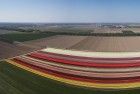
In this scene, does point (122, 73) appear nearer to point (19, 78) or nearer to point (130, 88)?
point (130, 88)

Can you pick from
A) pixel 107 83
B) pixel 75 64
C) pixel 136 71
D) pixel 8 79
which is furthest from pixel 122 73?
pixel 8 79

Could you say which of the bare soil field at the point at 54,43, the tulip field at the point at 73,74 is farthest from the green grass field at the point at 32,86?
the bare soil field at the point at 54,43

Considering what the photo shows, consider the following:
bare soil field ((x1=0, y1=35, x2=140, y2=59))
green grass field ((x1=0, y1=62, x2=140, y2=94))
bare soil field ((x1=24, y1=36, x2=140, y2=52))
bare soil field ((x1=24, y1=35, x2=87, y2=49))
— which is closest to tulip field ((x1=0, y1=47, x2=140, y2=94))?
green grass field ((x1=0, y1=62, x2=140, y2=94))

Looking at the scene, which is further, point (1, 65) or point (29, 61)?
point (29, 61)

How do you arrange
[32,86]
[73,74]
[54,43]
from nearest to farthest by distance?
[32,86] → [73,74] → [54,43]

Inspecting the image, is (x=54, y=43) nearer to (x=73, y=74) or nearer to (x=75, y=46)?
(x=75, y=46)

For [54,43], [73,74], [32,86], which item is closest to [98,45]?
[54,43]

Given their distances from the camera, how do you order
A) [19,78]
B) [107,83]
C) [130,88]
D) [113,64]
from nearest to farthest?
[130,88] < [107,83] < [19,78] < [113,64]

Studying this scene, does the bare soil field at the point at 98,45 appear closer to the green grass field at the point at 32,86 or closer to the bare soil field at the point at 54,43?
the bare soil field at the point at 54,43

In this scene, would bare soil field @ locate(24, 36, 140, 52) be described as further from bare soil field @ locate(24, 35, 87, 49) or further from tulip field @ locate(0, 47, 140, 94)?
tulip field @ locate(0, 47, 140, 94)
